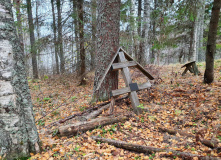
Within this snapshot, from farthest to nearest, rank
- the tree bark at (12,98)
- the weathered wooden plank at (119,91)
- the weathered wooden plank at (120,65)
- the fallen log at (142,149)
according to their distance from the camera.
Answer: the weathered wooden plank at (120,65) → the weathered wooden plank at (119,91) → the fallen log at (142,149) → the tree bark at (12,98)

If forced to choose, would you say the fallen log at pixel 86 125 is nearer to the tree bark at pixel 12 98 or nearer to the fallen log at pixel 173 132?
the tree bark at pixel 12 98

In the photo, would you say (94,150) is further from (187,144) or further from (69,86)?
(69,86)

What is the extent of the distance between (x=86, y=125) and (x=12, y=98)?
1.85 m

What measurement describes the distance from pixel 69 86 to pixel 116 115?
6.19 meters

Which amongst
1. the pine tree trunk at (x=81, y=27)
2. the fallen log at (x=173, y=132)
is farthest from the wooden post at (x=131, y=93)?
the pine tree trunk at (x=81, y=27)

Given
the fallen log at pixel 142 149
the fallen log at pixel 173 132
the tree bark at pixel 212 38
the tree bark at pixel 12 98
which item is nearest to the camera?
the tree bark at pixel 12 98

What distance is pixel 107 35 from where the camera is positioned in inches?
185

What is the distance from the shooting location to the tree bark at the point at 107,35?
15.2ft

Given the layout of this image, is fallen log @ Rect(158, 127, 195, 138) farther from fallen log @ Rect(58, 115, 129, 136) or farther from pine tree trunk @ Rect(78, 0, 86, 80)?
pine tree trunk @ Rect(78, 0, 86, 80)

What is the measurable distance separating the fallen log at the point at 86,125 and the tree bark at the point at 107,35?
1.30m

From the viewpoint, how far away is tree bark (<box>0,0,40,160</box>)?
2.09 meters

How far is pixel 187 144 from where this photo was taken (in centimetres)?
288

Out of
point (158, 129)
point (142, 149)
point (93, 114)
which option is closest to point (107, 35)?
point (93, 114)

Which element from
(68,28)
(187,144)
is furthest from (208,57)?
(68,28)
